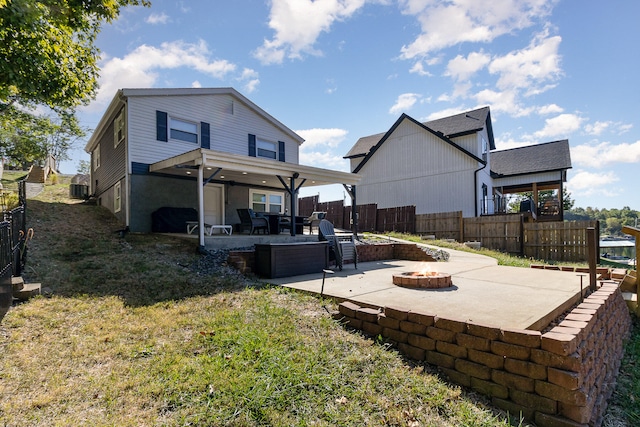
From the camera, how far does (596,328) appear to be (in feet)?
10.4

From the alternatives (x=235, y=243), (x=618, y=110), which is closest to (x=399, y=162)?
(x=618, y=110)

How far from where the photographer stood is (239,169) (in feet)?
28.2

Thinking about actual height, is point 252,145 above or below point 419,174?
above

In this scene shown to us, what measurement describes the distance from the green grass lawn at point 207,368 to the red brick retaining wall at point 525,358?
139 mm

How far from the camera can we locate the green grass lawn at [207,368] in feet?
7.58

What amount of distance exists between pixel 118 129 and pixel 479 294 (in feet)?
40.6

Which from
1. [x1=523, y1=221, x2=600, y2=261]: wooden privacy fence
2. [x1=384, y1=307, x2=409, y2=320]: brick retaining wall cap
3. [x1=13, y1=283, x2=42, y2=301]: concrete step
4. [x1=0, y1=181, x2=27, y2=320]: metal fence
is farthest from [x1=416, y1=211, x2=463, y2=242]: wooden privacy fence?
[x1=0, y1=181, x2=27, y2=320]: metal fence

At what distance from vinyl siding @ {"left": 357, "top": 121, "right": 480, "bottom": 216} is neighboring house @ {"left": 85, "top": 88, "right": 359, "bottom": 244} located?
7476mm

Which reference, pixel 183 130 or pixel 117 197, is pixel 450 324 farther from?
pixel 117 197

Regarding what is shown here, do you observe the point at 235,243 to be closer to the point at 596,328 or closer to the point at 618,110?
the point at 596,328

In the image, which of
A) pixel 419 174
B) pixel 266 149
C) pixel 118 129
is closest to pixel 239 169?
pixel 266 149

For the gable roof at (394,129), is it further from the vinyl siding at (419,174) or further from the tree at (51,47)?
the tree at (51,47)

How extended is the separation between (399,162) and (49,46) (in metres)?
16.3

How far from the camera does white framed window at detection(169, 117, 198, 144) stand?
436 inches
